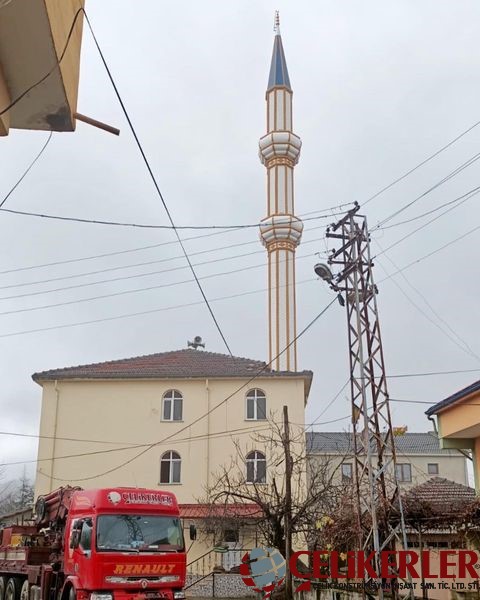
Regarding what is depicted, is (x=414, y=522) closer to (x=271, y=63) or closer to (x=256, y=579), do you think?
(x=256, y=579)

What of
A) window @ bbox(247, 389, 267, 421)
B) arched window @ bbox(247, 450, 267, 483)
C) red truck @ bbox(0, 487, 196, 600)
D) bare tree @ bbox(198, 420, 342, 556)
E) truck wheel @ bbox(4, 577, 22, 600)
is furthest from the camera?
window @ bbox(247, 389, 267, 421)

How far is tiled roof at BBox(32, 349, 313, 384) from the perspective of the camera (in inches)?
1298

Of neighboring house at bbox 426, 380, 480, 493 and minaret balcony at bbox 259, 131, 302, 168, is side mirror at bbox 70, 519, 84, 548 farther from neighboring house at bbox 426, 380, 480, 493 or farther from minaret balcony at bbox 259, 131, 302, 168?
minaret balcony at bbox 259, 131, 302, 168

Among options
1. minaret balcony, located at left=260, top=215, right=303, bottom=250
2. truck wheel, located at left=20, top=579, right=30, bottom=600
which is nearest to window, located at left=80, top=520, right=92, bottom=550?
truck wheel, located at left=20, top=579, right=30, bottom=600

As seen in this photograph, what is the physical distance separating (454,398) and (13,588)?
1247 centimetres

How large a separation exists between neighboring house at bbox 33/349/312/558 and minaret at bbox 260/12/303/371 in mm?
8947

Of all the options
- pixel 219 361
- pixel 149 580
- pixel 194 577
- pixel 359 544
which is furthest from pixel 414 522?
pixel 219 361

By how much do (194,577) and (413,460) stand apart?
32.8m

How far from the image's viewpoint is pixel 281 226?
1802 inches

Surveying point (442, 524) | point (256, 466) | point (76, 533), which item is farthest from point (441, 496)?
point (76, 533)

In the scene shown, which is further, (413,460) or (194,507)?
(413,460)

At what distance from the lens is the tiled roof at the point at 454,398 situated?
15.9 meters

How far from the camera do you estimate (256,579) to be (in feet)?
54.7

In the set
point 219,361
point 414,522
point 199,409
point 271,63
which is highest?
point 271,63
